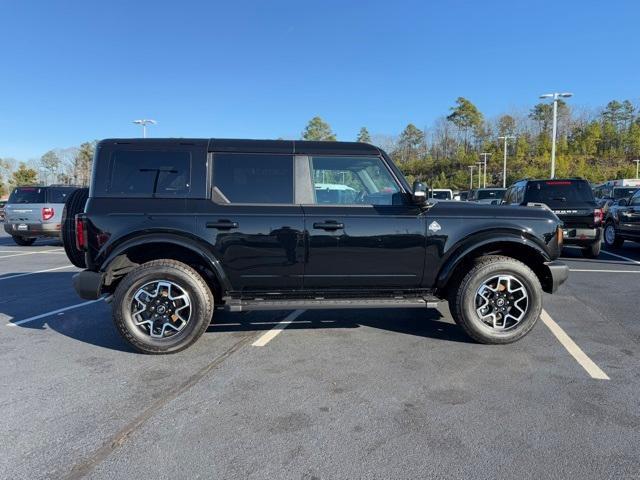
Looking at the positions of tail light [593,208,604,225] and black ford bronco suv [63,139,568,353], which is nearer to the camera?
black ford bronco suv [63,139,568,353]

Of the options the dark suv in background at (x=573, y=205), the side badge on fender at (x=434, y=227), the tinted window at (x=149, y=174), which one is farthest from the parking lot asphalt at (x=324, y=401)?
the dark suv in background at (x=573, y=205)

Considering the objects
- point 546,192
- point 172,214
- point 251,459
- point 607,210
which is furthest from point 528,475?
point 607,210

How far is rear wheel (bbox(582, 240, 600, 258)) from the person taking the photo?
9.84 metres

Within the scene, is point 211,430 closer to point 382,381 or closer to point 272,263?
point 382,381

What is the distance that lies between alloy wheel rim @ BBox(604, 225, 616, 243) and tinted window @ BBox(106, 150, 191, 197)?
11868 millimetres

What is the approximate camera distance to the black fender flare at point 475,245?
14.4 ft

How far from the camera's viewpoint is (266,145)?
176 inches

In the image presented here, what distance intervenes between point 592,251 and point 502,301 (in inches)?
278

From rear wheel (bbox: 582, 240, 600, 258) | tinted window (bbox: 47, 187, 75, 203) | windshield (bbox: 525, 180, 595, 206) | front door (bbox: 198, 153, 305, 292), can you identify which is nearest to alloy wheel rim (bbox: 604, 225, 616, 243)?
rear wheel (bbox: 582, 240, 600, 258)

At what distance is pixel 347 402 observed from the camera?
3270 mm

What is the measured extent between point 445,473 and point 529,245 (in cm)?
273

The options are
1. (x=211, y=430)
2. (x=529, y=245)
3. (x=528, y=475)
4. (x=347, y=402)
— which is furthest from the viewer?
(x=529, y=245)

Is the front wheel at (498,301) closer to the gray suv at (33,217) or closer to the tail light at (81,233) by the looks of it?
the tail light at (81,233)

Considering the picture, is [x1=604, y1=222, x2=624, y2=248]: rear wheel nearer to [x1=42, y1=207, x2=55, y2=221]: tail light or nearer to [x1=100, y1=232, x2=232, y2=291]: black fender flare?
[x1=100, y1=232, x2=232, y2=291]: black fender flare
